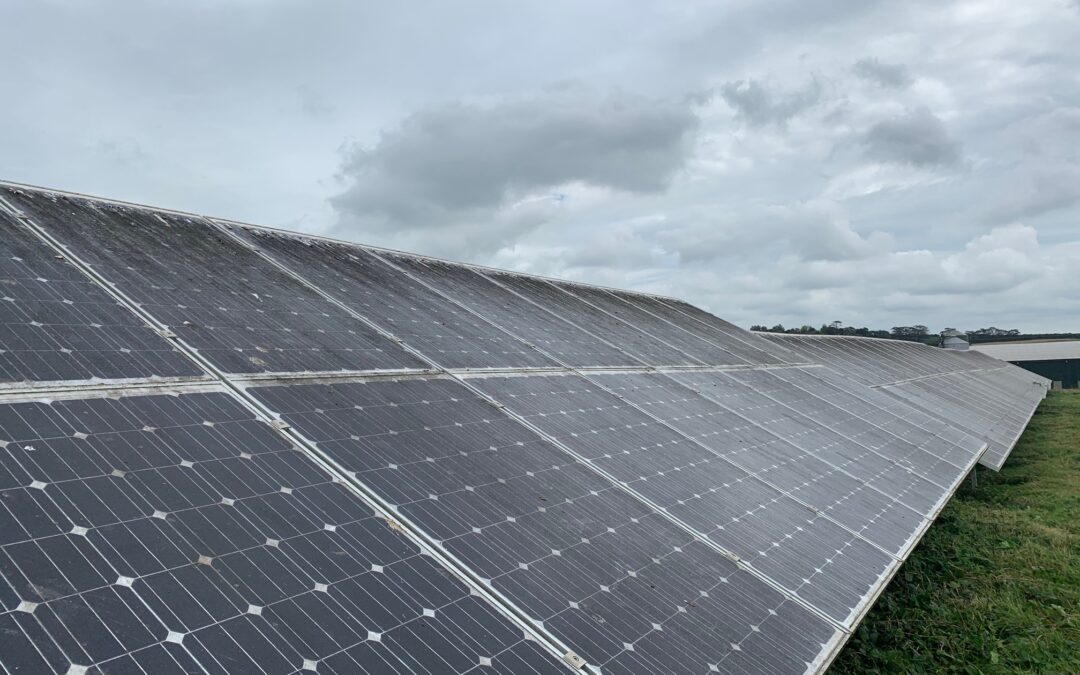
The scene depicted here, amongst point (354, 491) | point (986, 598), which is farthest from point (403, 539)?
point (986, 598)

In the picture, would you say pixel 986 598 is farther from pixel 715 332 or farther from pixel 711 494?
pixel 715 332

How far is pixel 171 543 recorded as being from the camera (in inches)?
214

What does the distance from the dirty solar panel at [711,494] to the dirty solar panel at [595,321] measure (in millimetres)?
5205

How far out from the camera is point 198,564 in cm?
535

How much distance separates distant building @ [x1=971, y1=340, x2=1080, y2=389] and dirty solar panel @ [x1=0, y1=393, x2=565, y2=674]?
3434 inches

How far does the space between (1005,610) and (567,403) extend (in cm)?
869

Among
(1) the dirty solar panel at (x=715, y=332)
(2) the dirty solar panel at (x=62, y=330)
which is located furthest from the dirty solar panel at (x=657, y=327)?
(2) the dirty solar panel at (x=62, y=330)

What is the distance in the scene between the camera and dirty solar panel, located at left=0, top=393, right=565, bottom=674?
4.54 metres

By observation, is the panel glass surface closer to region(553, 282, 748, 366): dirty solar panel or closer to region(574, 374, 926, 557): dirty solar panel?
region(574, 374, 926, 557): dirty solar panel

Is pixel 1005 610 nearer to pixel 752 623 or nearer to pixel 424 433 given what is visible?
pixel 752 623

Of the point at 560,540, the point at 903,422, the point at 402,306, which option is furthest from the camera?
the point at 903,422

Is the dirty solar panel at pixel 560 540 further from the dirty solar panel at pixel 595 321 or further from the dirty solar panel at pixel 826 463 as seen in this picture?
the dirty solar panel at pixel 595 321

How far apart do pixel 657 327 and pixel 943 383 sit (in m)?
23.2

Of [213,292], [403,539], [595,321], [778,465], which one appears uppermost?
[213,292]
